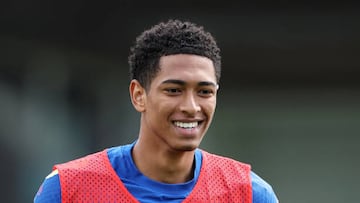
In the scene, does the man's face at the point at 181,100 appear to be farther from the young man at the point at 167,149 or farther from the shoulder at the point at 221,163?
the shoulder at the point at 221,163

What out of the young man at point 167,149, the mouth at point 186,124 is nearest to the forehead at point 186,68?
the young man at point 167,149

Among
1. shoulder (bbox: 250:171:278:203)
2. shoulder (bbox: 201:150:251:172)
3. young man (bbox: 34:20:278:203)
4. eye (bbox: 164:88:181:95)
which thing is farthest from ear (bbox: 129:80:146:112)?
shoulder (bbox: 250:171:278:203)

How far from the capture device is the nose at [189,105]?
9.53 ft

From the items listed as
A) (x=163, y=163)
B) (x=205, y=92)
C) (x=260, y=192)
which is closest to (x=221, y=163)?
(x=260, y=192)

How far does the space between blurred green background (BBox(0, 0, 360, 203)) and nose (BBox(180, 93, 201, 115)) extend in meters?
2.97

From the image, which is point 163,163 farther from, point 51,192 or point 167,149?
point 51,192

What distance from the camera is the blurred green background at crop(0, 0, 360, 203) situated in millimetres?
5758

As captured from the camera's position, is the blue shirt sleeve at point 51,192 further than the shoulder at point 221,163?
No

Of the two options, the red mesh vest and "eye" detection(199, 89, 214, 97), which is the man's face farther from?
the red mesh vest

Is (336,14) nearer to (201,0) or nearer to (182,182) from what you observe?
(201,0)

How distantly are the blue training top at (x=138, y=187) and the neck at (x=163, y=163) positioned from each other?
0.02m

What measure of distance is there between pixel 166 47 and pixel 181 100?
0.75 feet

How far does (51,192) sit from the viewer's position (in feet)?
10.0

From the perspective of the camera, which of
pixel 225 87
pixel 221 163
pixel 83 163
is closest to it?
pixel 83 163
